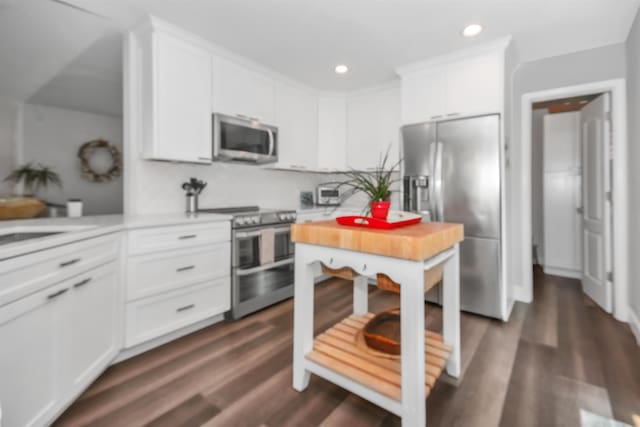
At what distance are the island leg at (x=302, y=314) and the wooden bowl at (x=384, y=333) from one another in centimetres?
34

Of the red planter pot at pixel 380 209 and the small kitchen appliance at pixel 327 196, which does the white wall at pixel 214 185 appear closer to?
the small kitchen appliance at pixel 327 196

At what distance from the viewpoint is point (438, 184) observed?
2855 mm

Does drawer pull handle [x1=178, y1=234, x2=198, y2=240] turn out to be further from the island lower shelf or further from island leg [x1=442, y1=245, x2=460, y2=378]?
island leg [x1=442, y1=245, x2=460, y2=378]

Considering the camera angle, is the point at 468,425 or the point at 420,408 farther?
the point at 468,425

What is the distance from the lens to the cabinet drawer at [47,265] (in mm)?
1131

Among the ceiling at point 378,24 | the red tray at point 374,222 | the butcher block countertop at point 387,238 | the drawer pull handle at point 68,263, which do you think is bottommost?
the drawer pull handle at point 68,263

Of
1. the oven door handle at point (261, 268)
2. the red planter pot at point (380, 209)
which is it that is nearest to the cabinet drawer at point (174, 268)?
the oven door handle at point (261, 268)

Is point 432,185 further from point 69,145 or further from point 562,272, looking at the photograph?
point 69,145

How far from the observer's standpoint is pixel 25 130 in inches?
101

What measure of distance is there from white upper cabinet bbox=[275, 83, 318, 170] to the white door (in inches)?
118

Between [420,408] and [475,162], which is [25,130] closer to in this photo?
[420,408]

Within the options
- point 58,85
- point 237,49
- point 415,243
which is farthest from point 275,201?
point 415,243

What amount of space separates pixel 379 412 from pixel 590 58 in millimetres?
3597

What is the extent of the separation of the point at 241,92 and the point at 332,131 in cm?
140
